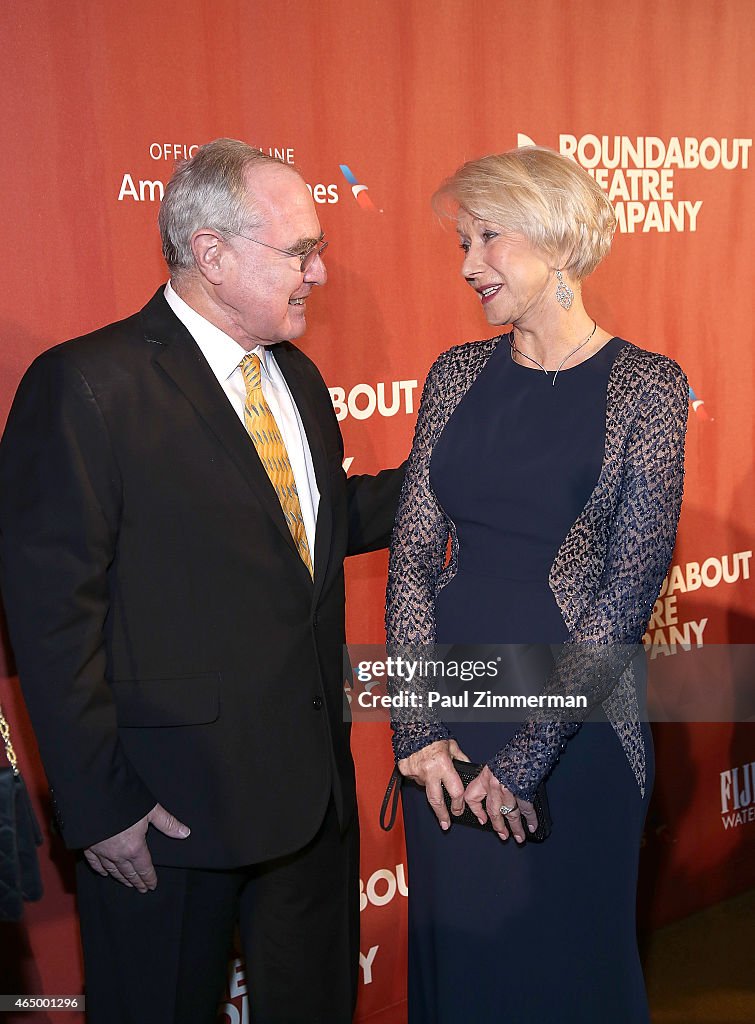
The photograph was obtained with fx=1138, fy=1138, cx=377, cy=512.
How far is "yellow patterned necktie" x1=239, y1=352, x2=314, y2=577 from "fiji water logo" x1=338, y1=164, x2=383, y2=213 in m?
0.91

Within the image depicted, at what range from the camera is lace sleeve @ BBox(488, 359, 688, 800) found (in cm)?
207

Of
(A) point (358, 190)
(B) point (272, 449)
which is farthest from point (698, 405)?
(B) point (272, 449)

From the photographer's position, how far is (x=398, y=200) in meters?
3.06

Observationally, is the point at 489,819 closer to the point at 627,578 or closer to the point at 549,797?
the point at 549,797

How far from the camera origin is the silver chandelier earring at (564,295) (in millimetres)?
2227

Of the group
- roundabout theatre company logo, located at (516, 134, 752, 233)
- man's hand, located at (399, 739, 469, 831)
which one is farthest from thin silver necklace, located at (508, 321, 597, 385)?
roundabout theatre company logo, located at (516, 134, 752, 233)

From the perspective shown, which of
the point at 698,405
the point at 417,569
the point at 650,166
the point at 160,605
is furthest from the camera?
the point at 698,405

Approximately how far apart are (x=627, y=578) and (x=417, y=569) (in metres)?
0.44

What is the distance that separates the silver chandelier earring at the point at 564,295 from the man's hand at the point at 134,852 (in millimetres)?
1231

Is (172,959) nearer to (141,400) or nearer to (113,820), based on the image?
(113,820)

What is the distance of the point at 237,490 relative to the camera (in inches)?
82.4

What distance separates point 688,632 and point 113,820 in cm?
243

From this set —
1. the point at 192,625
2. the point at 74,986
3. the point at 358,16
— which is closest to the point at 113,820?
the point at 192,625

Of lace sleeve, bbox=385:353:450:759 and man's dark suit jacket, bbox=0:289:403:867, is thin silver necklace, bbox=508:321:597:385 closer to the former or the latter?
lace sleeve, bbox=385:353:450:759
